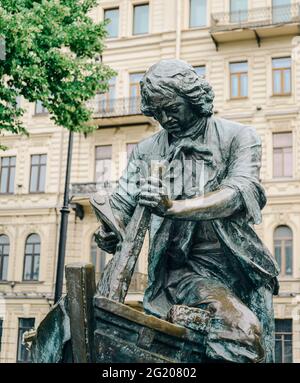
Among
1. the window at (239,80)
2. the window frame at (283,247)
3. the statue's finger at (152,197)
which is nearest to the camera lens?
the statue's finger at (152,197)

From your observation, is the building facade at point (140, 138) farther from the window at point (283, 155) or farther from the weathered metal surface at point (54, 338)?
the weathered metal surface at point (54, 338)

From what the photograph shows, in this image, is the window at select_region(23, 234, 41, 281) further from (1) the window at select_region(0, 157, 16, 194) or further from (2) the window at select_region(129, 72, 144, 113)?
(2) the window at select_region(129, 72, 144, 113)

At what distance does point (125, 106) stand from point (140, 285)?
268 inches

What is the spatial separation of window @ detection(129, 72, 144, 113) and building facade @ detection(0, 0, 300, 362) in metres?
0.04

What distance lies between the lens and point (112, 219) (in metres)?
3.07

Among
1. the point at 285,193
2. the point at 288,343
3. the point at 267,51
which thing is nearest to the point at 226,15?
the point at 267,51

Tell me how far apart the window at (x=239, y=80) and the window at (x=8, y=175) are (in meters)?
8.95

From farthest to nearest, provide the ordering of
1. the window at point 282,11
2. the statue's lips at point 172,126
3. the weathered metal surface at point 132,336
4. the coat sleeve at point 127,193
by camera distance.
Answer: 1. the window at point 282,11
2. the coat sleeve at point 127,193
3. the statue's lips at point 172,126
4. the weathered metal surface at point 132,336

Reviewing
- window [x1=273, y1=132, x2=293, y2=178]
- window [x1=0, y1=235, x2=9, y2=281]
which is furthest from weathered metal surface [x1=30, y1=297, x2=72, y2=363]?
window [x1=0, y1=235, x2=9, y2=281]

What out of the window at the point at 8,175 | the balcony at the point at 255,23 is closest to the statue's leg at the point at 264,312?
the balcony at the point at 255,23

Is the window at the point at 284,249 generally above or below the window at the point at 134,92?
below

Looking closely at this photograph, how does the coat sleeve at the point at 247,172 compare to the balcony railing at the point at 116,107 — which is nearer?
the coat sleeve at the point at 247,172

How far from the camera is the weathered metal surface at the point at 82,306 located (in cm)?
250
